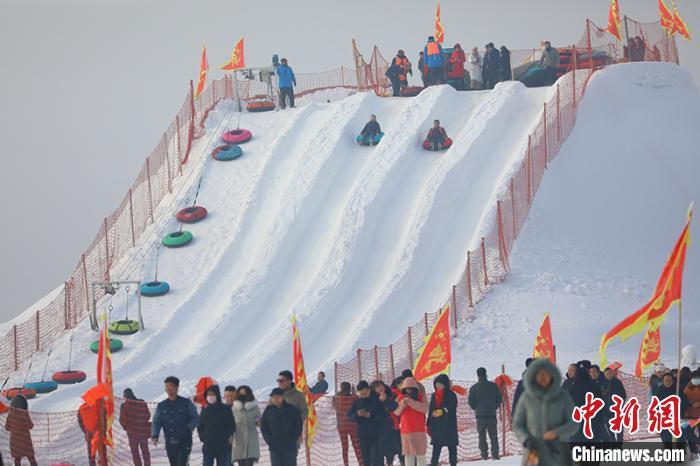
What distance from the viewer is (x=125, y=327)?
108 feet

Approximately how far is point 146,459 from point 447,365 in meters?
4.80

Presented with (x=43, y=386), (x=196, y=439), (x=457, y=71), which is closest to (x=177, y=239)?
(x=43, y=386)

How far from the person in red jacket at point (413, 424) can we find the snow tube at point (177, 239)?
19.9 metres

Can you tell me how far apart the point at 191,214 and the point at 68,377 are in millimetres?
7955

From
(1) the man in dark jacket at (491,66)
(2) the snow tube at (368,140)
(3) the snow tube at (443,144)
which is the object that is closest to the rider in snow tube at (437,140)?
(3) the snow tube at (443,144)

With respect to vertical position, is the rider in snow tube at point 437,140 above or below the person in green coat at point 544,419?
above

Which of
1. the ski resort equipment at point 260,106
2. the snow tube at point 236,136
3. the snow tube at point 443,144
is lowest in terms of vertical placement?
the snow tube at point 443,144

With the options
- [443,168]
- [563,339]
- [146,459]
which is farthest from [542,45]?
[146,459]

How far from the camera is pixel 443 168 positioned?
123ft

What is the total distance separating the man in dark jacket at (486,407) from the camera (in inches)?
797

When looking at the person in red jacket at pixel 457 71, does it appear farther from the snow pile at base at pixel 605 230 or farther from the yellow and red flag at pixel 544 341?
the yellow and red flag at pixel 544 341

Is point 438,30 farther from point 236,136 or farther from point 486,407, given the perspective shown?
point 486,407

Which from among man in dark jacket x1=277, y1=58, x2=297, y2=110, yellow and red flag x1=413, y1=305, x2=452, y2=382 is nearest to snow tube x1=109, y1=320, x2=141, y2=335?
yellow and red flag x1=413, y1=305, x2=452, y2=382

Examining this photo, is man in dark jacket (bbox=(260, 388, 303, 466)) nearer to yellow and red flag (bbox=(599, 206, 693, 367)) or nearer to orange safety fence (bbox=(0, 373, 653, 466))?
yellow and red flag (bbox=(599, 206, 693, 367))
